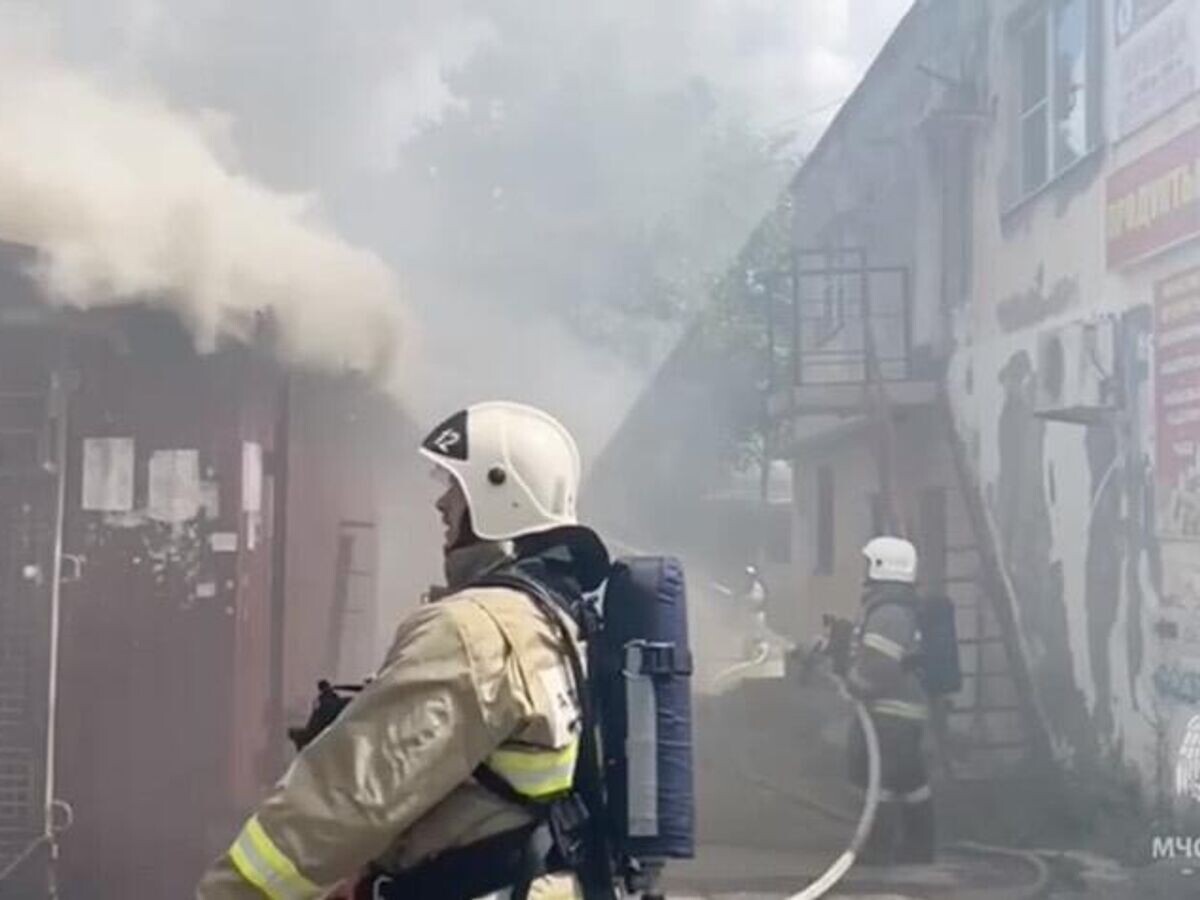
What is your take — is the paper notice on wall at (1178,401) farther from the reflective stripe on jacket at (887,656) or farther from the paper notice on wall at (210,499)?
the paper notice on wall at (210,499)

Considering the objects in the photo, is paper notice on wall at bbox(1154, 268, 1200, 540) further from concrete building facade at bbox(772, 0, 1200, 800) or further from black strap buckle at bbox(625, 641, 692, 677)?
black strap buckle at bbox(625, 641, 692, 677)

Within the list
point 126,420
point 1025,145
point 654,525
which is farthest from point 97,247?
point 1025,145

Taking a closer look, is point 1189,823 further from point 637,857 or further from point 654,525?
point 637,857

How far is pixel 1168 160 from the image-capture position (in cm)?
608

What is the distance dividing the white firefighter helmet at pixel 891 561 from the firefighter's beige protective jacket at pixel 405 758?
4.99 metres

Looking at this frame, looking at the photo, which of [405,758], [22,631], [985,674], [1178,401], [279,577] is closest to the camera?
[405,758]

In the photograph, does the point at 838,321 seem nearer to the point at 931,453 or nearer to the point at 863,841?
the point at 931,453

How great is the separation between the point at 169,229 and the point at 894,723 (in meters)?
3.11

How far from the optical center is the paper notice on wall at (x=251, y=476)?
4.96 metres

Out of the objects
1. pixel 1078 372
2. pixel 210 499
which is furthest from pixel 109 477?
pixel 1078 372

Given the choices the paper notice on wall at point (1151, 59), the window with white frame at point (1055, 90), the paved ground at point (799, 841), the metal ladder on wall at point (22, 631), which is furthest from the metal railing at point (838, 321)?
the metal ladder on wall at point (22, 631)

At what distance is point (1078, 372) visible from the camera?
6.64m

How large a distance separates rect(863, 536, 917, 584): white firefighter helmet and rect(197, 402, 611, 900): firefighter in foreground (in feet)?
15.6

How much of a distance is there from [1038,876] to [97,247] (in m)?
3.68
